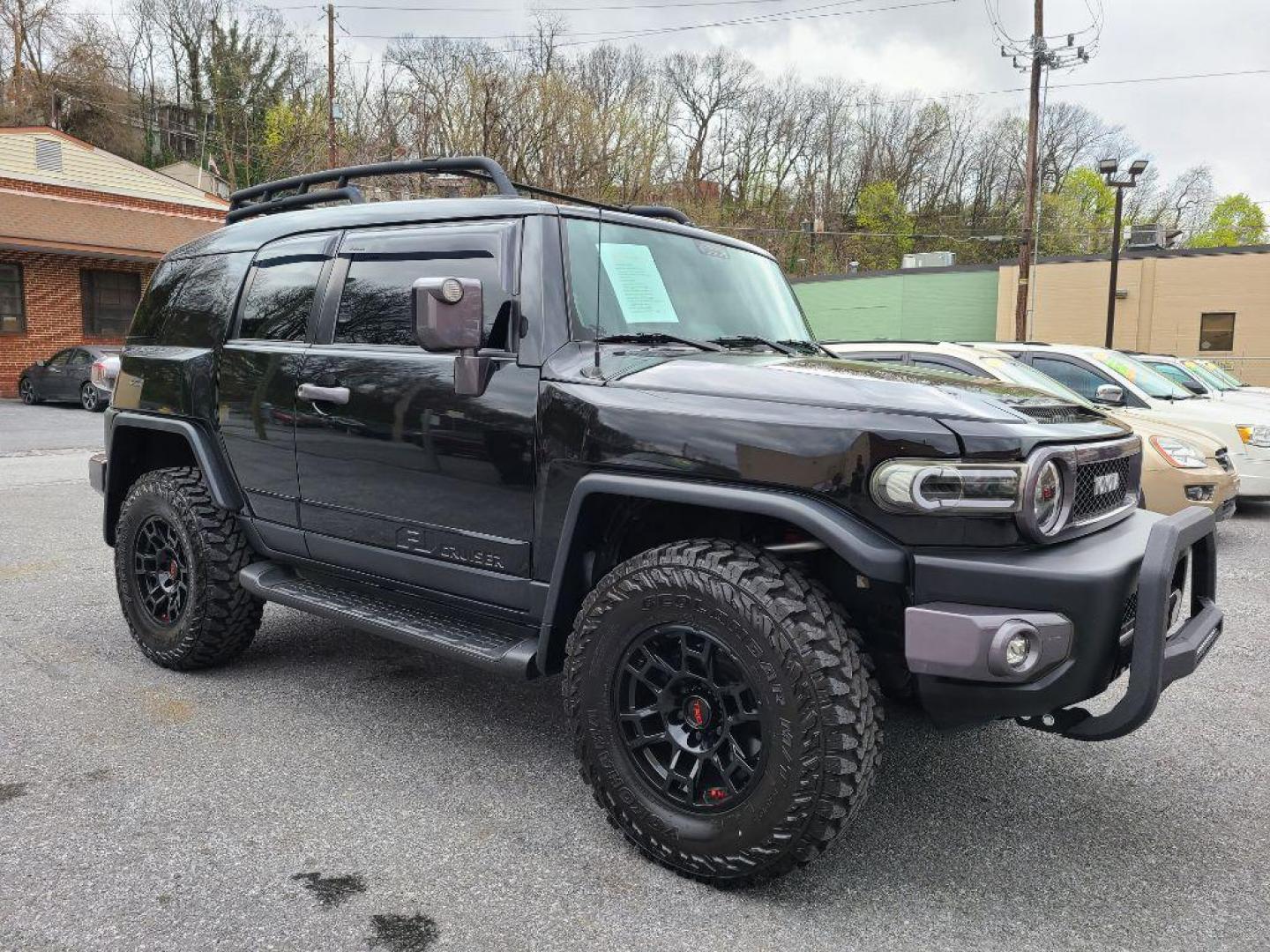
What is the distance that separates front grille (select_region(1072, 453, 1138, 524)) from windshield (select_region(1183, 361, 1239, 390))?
12113 millimetres

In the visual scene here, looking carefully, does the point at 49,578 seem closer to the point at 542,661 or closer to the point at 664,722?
the point at 542,661

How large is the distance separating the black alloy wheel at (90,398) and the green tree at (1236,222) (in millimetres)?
68870

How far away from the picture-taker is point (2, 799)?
315 centimetres

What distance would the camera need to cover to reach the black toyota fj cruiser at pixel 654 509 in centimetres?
246

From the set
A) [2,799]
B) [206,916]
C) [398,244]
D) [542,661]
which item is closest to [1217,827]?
[542,661]

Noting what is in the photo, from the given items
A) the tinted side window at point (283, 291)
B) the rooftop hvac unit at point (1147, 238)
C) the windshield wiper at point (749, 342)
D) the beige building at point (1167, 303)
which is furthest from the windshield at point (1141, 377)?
the rooftop hvac unit at point (1147, 238)

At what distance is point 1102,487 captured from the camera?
284 centimetres

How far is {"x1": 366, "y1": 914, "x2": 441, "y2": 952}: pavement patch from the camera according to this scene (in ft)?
7.92

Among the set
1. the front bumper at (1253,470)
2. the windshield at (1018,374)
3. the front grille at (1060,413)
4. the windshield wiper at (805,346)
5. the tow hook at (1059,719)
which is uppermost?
the windshield wiper at (805,346)

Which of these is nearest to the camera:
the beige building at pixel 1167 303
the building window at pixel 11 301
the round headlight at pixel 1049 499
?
the round headlight at pixel 1049 499

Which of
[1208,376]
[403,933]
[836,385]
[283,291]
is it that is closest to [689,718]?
[403,933]

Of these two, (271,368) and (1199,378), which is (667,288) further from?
(1199,378)

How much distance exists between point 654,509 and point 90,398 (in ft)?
69.7

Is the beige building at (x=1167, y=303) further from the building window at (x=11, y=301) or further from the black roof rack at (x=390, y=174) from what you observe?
the black roof rack at (x=390, y=174)
